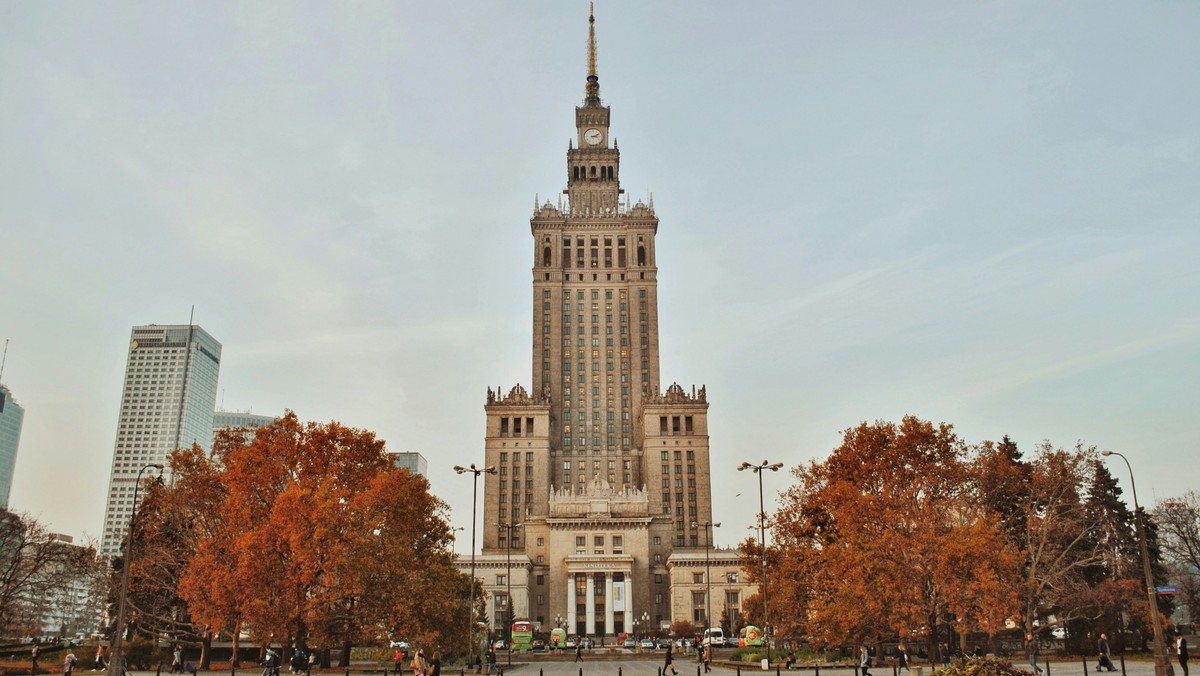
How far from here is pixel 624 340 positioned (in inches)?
6225

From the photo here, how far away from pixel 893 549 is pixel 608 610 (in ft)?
263

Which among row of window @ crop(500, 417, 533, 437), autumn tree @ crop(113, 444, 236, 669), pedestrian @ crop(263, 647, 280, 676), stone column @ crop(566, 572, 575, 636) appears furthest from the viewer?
row of window @ crop(500, 417, 533, 437)

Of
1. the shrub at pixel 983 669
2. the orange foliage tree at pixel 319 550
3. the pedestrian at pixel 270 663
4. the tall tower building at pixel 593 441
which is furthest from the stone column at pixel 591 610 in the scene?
the shrub at pixel 983 669

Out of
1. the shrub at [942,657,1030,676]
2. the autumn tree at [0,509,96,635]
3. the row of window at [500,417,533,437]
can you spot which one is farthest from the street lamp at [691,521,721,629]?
the autumn tree at [0,509,96,635]

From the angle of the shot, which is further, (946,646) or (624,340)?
(624,340)

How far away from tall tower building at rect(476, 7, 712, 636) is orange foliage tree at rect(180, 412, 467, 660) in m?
71.0

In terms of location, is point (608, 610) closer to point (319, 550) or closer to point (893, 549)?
point (893, 549)

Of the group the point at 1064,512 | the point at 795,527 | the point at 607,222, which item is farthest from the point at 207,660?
the point at 607,222

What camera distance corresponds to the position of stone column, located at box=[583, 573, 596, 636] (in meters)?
127

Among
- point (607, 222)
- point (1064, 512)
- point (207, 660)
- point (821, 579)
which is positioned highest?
point (607, 222)

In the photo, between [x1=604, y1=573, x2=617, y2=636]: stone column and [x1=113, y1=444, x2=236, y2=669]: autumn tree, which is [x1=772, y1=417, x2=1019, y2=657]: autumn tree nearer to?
[x1=113, y1=444, x2=236, y2=669]: autumn tree

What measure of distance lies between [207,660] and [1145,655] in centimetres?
6425

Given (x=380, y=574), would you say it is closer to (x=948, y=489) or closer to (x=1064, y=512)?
(x=948, y=489)

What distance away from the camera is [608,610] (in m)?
128
